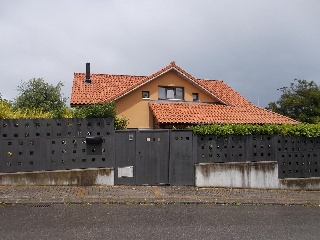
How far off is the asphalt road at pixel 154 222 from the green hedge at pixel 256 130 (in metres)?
4.10

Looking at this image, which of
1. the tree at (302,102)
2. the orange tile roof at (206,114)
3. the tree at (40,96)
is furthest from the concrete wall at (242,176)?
the tree at (302,102)

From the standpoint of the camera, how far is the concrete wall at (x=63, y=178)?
1179 cm

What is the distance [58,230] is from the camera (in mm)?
7125

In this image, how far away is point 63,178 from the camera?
12172mm

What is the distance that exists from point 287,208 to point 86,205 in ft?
20.5

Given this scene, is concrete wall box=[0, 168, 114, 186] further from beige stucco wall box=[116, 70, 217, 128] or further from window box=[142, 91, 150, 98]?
window box=[142, 91, 150, 98]

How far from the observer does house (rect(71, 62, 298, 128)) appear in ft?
67.8

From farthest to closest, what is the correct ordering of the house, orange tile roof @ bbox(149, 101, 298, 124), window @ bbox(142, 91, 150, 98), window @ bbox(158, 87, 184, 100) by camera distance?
1. window @ bbox(158, 87, 184, 100)
2. window @ bbox(142, 91, 150, 98)
3. the house
4. orange tile roof @ bbox(149, 101, 298, 124)

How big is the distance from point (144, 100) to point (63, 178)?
10.9 m

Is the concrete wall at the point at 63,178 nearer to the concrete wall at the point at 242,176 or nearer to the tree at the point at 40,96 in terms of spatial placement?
the concrete wall at the point at 242,176

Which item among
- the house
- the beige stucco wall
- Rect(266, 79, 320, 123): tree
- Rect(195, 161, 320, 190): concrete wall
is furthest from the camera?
Rect(266, 79, 320, 123): tree

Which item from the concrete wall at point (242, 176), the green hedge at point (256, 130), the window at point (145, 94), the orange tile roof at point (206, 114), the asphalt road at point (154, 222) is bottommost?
the asphalt road at point (154, 222)

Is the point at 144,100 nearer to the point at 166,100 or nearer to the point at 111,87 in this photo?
the point at 166,100

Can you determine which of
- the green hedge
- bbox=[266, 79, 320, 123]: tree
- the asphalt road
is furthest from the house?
bbox=[266, 79, 320, 123]: tree
